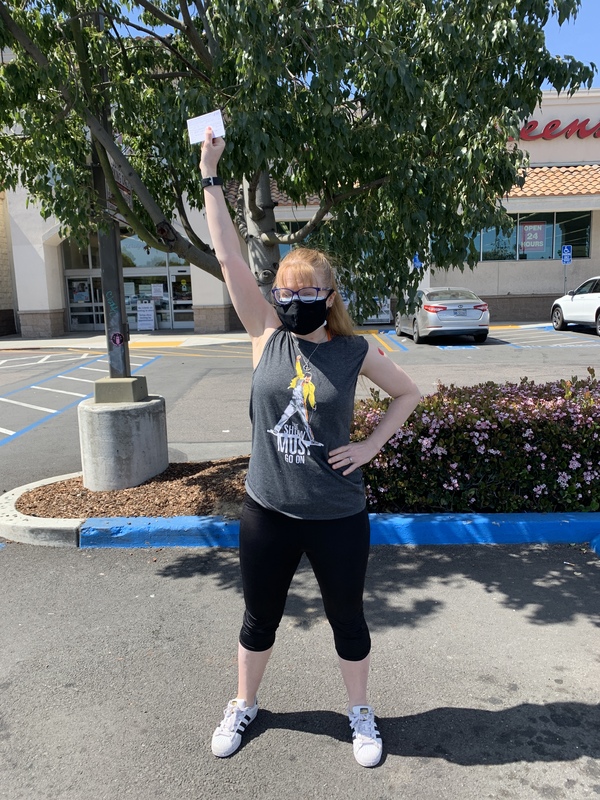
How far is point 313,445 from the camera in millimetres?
2414

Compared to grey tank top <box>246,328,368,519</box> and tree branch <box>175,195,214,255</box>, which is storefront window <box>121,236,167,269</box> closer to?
tree branch <box>175,195,214,255</box>

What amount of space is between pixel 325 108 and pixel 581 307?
16.9m

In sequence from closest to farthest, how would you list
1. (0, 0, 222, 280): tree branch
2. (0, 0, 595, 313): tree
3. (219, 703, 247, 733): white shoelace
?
(219, 703, 247, 733): white shoelace < (0, 0, 595, 313): tree < (0, 0, 222, 280): tree branch

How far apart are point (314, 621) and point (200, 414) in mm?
5974

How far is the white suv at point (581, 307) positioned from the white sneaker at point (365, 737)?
687 inches

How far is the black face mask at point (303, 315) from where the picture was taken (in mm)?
2420

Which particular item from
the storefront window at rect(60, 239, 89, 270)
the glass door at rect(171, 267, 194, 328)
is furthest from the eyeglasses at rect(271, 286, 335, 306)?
the storefront window at rect(60, 239, 89, 270)

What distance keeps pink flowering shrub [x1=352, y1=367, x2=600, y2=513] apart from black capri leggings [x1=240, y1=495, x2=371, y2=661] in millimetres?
2154

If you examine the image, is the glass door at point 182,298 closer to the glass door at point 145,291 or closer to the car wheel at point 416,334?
the glass door at point 145,291

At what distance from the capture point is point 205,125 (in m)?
2.49

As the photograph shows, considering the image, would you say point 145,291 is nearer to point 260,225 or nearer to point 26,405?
point 26,405

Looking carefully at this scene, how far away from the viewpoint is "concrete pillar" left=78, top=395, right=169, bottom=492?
5.18m

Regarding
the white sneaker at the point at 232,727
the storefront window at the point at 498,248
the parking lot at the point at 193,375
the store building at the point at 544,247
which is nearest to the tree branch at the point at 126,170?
the parking lot at the point at 193,375

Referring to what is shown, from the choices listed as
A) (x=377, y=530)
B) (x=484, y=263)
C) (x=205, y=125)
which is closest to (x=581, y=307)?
(x=484, y=263)
